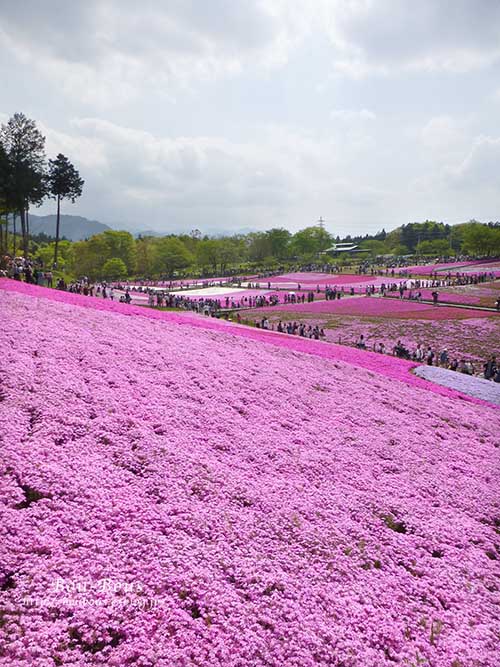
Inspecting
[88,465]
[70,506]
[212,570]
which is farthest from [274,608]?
[88,465]

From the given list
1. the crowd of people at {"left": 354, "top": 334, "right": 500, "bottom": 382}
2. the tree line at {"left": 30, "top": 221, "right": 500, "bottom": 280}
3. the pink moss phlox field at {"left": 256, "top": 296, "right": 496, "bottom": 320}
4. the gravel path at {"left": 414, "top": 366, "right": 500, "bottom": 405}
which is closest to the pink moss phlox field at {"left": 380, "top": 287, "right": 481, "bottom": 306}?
the pink moss phlox field at {"left": 256, "top": 296, "right": 496, "bottom": 320}

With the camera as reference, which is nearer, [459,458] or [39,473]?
[39,473]

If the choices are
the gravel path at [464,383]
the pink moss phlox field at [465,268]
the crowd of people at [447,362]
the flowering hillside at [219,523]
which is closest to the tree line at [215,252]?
the pink moss phlox field at [465,268]

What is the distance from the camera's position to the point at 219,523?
655cm

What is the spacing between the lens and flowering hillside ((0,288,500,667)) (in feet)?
15.8

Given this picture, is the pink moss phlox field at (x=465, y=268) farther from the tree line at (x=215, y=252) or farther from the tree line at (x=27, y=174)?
the tree line at (x=27, y=174)

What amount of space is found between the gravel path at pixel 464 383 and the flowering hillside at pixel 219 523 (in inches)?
312

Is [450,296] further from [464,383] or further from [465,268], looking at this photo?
[465,268]

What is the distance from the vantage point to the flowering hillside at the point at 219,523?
4816 mm

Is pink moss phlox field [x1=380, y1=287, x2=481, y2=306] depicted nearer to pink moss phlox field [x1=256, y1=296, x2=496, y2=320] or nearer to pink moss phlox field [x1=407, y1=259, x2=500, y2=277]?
pink moss phlox field [x1=256, y1=296, x2=496, y2=320]

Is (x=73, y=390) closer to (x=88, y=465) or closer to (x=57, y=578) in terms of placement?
(x=88, y=465)

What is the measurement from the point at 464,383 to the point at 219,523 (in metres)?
18.7

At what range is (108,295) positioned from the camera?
34812 millimetres

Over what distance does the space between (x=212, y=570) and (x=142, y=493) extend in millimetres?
1795
